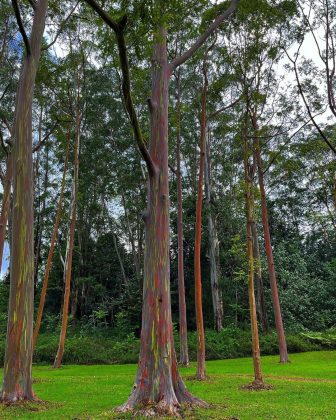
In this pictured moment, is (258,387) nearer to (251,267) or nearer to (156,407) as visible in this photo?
(251,267)

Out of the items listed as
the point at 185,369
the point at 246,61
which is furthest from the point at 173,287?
the point at 246,61

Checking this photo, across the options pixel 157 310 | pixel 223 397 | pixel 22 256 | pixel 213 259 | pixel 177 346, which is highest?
pixel 213 259

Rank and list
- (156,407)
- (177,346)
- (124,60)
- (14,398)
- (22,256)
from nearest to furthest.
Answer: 1. (124,60)
2. (156,407)
3. (14,398)
4. (22,256)
5. (177,346)

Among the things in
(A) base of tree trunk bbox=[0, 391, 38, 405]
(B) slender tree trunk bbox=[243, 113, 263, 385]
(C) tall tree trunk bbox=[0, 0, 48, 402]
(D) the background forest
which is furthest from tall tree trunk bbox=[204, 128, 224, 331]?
(A) base of tree trunk bbox=[0, 391, 38, 405]

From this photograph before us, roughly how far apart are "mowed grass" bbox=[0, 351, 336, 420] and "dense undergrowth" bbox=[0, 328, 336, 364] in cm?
563

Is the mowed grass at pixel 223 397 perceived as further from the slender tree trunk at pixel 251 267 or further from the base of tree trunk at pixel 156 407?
the slender tree trunk at pixel 251 267

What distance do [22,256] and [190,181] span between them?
21139 millimetres

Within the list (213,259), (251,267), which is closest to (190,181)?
(213,259)

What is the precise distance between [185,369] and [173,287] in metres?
12.8

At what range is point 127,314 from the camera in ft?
85.4

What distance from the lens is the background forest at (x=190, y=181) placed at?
14.5m

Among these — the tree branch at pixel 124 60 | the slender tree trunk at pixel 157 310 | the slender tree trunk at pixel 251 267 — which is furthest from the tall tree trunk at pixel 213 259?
the tree branch at pixel 124 60

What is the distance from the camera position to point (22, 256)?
870 cm

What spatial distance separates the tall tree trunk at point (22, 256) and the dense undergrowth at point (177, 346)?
13.2 meters
